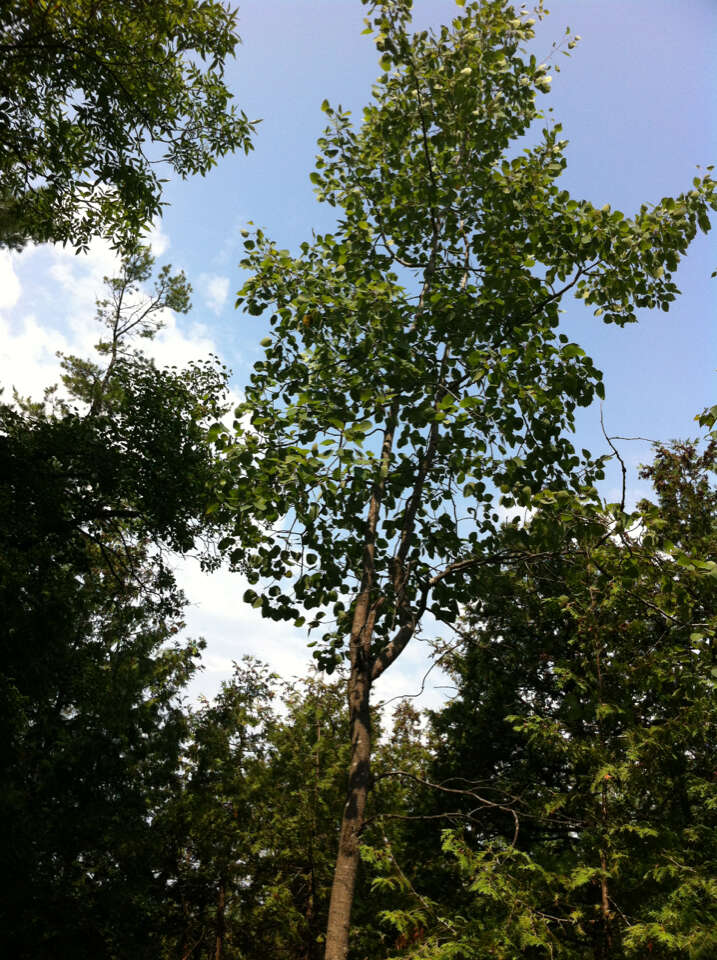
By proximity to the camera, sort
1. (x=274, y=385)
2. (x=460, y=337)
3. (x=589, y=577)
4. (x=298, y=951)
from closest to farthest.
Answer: (x=460, y=337), (x=274, y=385), (x=589, y=577), (x=298, y=951)

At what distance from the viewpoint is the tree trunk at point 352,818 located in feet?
14.8

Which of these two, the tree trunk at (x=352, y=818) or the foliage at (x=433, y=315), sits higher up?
the foliage at (x=433, y=315)

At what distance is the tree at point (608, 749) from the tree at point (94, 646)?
5.43 metres

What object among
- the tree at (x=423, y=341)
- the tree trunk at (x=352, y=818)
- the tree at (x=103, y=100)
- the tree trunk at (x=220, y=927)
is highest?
the tree at (x=103, y=100)

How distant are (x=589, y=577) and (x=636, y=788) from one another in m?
3.99

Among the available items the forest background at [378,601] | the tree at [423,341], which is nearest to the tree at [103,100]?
the forest background at [378,601]

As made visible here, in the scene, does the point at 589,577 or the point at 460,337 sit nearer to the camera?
the point at 460,337

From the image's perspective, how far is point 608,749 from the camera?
1053 cm

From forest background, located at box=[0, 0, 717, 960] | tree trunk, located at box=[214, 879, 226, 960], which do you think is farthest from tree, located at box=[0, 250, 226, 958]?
tree trunk, located at box=[214, 879, 226, 960]

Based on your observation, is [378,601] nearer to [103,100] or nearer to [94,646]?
[103,100]

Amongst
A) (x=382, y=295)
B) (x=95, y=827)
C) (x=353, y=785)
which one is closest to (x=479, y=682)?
(x=95, y=827)

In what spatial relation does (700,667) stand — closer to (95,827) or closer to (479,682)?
(479,682)

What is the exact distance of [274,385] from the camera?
220 inches

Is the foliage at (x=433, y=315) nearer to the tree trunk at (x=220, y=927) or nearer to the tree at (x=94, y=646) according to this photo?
the tree at (x=94, y=646)
